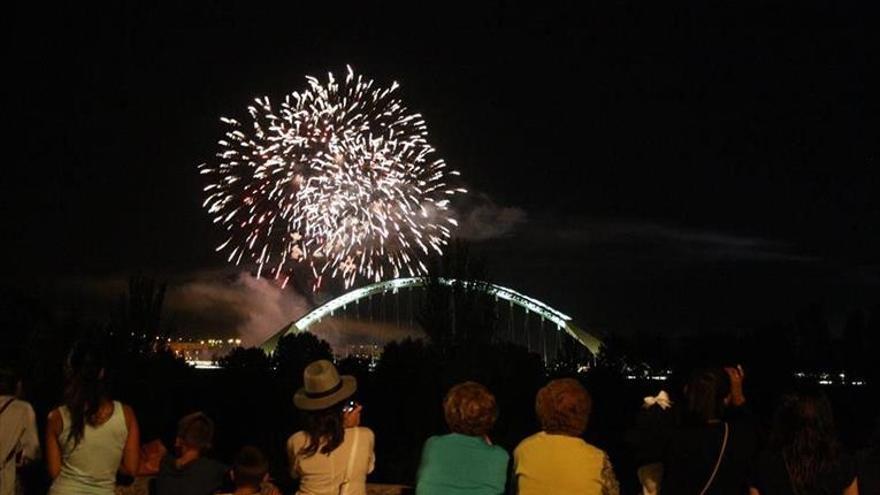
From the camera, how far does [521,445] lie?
5.66m

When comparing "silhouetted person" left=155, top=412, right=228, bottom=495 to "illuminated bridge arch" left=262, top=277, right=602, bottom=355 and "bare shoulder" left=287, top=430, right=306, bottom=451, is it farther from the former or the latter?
"illuminated bridge arch" left=262, top=277, right=602, bottom=355

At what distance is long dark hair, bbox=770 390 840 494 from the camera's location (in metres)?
5.80

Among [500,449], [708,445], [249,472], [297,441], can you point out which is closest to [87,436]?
[249,472]

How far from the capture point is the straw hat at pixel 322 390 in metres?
5.97

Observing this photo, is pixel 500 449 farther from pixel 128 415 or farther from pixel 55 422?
pixel 55 422

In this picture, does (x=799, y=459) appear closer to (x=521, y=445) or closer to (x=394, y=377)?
(x=521, y=445)

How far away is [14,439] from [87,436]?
691 millimetres

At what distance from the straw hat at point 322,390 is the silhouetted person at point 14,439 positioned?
1.86 metres

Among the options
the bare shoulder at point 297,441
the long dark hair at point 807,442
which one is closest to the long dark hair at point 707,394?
the long dark hair at point 807,442

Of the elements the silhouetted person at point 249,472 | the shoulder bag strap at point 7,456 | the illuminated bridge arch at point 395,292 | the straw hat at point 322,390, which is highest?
the illuminated bridge arch at point 395,292

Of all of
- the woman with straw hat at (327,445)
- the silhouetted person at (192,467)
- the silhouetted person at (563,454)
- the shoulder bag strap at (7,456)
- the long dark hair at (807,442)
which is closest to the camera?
the silhouetted person at (563,454)

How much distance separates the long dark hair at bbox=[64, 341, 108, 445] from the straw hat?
1.20 metres

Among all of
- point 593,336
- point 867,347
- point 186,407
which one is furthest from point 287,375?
point 867,347

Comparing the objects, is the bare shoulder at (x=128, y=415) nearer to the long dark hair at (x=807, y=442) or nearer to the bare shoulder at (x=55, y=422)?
the bare shoulder at (x=55, y=422)
